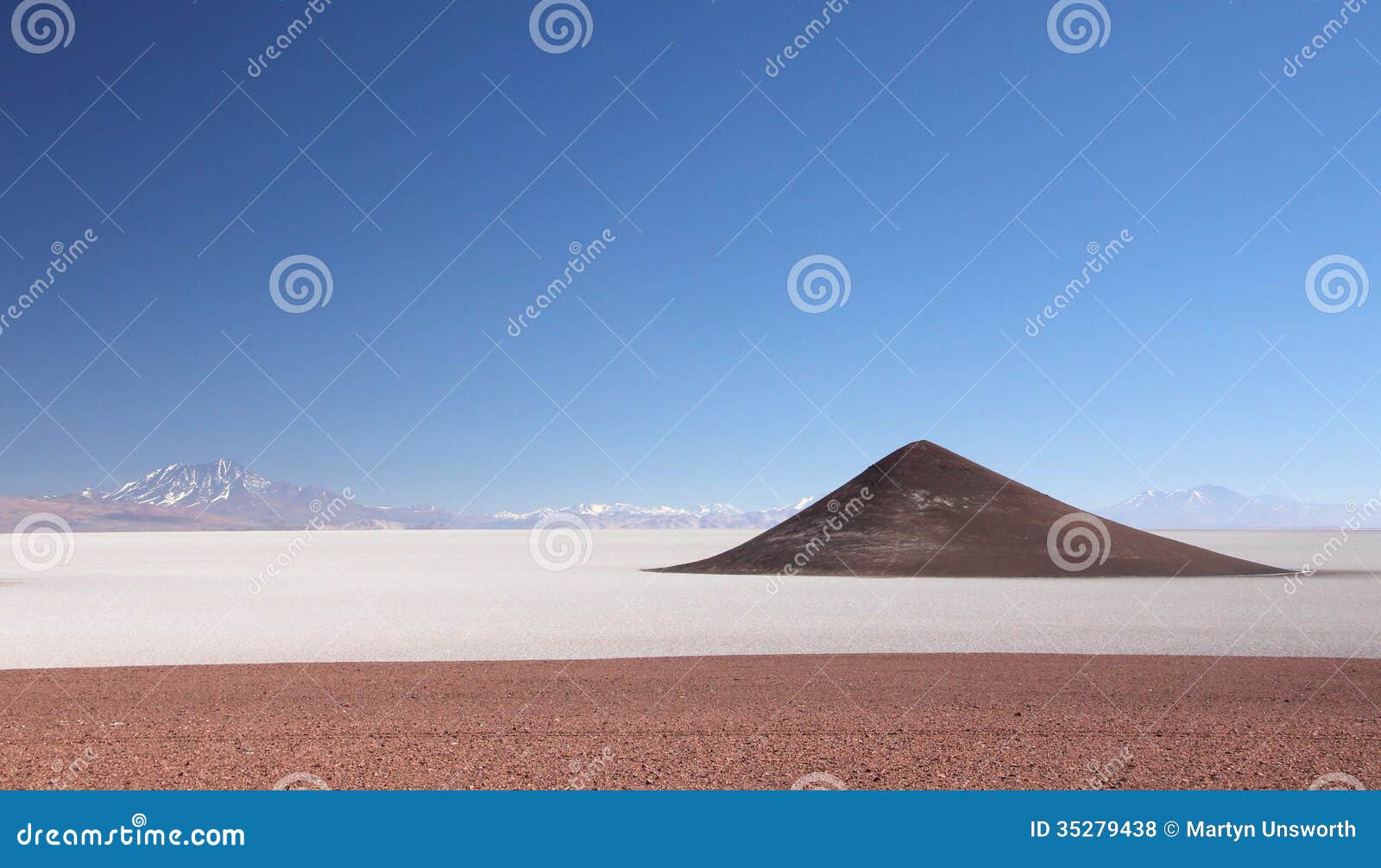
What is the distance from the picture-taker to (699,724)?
11188 mm

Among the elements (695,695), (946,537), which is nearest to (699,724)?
(695,695)

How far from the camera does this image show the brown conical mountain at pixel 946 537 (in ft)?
125

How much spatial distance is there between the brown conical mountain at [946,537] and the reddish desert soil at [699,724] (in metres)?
22.2

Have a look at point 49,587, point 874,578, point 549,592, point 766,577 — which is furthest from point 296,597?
point 874,578

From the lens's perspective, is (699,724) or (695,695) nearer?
(699,724)

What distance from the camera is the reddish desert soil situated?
9.01m

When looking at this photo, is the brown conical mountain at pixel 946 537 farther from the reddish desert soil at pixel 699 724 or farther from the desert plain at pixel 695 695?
the reddish desert soil at pixel 699 724

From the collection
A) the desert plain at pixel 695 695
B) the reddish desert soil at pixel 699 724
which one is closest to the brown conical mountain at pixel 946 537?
the desert plain at pixel 695 695

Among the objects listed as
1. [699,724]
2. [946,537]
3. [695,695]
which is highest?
[946,537]

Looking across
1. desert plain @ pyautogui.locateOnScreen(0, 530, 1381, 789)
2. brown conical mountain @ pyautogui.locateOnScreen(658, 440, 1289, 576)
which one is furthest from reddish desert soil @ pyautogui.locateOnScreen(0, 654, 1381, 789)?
brown conical mountain @ pyautogui.locateOnScreen(658, 440, 1289, 576)

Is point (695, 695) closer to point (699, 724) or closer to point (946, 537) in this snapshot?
point (699, 724)

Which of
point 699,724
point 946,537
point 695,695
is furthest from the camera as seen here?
point 946,537

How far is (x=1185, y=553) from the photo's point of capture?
4122 cm

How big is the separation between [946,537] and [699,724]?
98.5 ft
